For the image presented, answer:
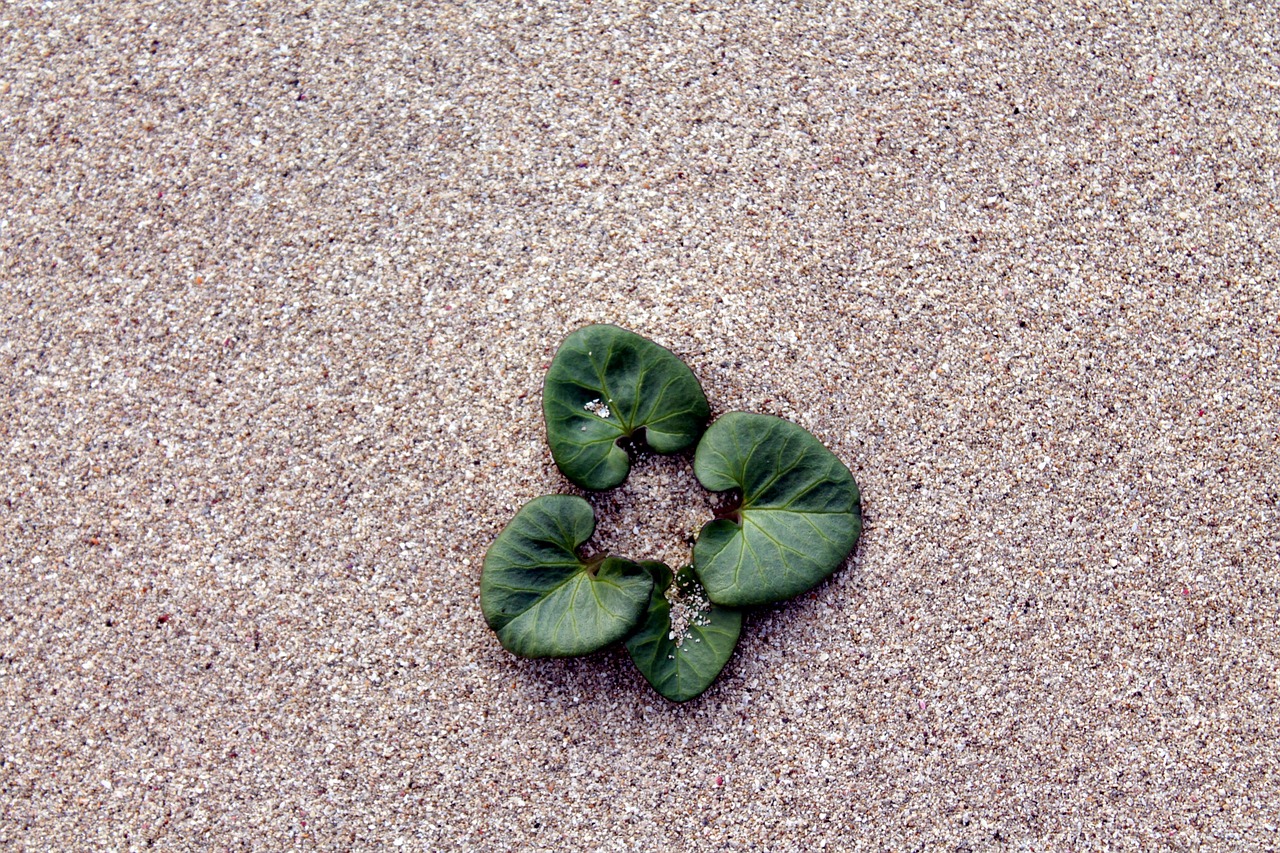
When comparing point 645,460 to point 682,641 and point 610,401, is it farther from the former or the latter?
point 682,641

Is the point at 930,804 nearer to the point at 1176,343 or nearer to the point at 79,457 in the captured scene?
the point at 1176,343

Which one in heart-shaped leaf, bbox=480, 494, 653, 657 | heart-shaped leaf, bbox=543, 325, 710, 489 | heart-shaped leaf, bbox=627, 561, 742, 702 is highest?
heart-shaped leaf, bbox=543, 325, 710, 489

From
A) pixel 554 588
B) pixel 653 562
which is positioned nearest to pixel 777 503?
pixel 653 562

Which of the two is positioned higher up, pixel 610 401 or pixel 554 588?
pixel 610 401

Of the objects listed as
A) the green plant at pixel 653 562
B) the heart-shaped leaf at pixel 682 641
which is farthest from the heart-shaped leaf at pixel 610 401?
the heart-shaped leaf at pixel 682 641

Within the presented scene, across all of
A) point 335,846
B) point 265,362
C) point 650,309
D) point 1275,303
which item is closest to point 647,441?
point 650,309

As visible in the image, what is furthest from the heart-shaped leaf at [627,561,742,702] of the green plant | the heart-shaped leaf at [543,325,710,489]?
the heart-shaped leaf at [543,325,710,489]

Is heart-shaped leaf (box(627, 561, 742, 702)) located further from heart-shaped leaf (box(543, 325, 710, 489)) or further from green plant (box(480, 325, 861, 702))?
heart-shaped leaf (box(543, 325, 710, 489))
